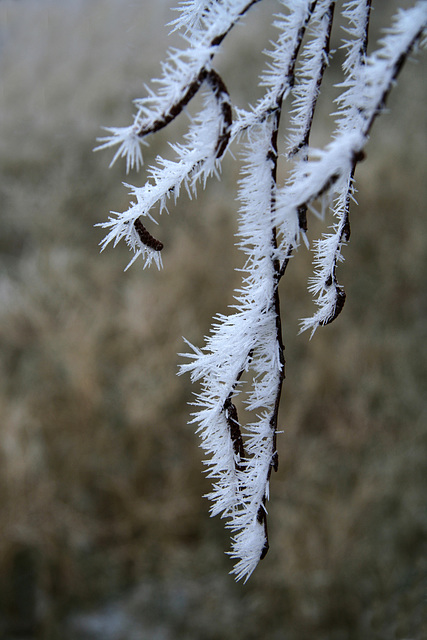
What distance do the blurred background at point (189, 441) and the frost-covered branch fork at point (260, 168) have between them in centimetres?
90

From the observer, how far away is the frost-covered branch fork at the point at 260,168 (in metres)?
0.28

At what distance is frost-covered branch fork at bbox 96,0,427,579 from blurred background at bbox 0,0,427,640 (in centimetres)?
90

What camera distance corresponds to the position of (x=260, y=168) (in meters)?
0.35

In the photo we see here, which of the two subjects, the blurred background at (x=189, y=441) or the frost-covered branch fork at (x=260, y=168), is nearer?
the frost-covered branch fork at (x=260, y=168)

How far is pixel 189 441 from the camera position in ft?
7.59

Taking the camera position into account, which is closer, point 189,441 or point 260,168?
point 260,168

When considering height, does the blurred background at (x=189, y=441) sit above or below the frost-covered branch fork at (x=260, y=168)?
below

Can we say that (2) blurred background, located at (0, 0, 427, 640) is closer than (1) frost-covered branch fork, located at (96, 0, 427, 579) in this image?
No

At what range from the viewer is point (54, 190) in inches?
174

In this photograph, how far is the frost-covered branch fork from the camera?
285mm

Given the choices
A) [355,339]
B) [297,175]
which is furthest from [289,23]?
[355,339]

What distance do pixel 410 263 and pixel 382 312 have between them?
1.46 ft

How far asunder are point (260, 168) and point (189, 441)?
2100mm

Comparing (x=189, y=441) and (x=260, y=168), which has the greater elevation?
(x=260, y=168)
